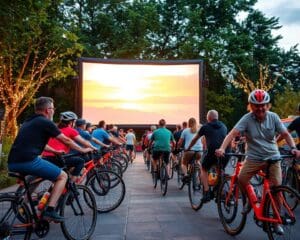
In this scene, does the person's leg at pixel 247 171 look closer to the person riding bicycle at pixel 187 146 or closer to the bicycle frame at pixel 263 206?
the bicycle frame at pixel 263 206

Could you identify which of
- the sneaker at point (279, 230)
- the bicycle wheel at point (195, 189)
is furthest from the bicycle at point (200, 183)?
the sneaker at point (279, 230)

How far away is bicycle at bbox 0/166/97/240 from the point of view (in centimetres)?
548

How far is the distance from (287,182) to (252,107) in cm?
310

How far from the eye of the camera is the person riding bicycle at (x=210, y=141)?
344 inches

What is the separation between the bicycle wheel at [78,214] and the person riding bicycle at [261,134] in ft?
6.63

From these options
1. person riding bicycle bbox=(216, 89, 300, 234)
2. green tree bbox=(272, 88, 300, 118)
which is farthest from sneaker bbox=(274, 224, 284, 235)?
green tree bbox=(272, 88, 300, 118)

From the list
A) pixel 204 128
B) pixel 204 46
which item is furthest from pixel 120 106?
pixel 204 128

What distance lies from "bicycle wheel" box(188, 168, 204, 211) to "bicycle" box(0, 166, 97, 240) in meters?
2.92

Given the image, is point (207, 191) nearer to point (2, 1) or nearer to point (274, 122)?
point (274, 122)

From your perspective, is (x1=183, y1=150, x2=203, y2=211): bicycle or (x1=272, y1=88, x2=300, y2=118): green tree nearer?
(x1=183, y1=150, x2=203, y2=211): bicycle

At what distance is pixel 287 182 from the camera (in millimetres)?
8867

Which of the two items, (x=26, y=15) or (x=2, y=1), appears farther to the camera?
(x=26, y=15)

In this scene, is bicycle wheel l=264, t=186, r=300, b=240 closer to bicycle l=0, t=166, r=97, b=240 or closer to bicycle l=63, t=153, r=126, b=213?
bicycle l=0, t=166, r=97, b=240

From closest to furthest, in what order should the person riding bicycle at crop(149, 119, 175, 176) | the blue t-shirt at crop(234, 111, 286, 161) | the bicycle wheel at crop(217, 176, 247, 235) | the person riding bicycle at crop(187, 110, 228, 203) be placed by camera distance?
the blue t-shirt at crop(234, 111, 286, 161)
the bicycle wheel at crop(217, 176, 247, 235)
the person riding bicycle at crop(187, 110, 228, 203)
the person riding bicycle at crop(149, 119, 175, 176)
